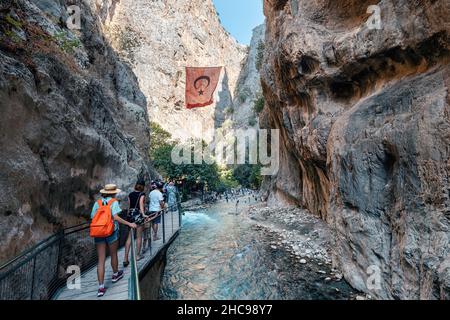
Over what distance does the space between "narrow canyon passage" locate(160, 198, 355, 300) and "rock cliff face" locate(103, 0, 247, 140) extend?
42.6m

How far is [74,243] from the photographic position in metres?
5.01

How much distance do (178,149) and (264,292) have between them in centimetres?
2366

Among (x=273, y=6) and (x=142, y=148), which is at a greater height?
(x=273, y=6)

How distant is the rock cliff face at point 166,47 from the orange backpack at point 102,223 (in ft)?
157

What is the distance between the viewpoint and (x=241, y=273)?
8.17m

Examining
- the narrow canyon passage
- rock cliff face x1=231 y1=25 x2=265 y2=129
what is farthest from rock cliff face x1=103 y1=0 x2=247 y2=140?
the narrow canyon passage

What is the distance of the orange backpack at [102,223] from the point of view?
3.84 metres

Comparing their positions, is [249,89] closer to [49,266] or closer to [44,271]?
[49,266]

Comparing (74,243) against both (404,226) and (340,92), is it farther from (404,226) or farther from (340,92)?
(340,92)

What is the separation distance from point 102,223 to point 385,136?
240 inches

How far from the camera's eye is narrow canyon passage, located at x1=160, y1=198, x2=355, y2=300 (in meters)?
6.74

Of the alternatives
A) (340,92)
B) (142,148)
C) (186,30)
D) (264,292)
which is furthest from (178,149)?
(186,30)
